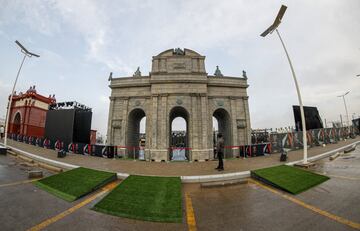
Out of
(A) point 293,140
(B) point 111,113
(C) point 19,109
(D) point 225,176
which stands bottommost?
(D) point 225,176

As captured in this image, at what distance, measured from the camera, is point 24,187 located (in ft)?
17.4

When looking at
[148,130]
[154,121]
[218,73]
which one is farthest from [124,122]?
[218,73]

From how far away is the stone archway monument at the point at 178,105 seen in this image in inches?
616

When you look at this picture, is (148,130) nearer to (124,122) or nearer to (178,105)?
(124,122)

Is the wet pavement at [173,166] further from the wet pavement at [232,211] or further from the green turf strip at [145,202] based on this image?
the wet pavement at [232,211]

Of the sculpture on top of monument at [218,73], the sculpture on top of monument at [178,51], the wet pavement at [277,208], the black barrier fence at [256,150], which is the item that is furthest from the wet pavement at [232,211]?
the sculpture on top of monument at [178,51]

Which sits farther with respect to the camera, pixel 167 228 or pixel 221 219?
pixel 221 219

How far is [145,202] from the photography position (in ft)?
13.9

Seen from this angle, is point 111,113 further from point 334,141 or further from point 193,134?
point 334,141

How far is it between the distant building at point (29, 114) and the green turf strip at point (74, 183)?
98.7 feet

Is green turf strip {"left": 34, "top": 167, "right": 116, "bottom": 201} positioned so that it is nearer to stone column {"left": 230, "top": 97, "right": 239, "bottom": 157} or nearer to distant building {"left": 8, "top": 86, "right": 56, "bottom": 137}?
stone column {"left": 230, "top": 97, "right": 239, "bottom": 157}

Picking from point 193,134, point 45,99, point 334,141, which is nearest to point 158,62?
point 193,134

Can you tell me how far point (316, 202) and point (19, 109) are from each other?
4324 centimetres

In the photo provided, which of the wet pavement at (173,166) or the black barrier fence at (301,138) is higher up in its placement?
the black barrier fence at (301,138)
